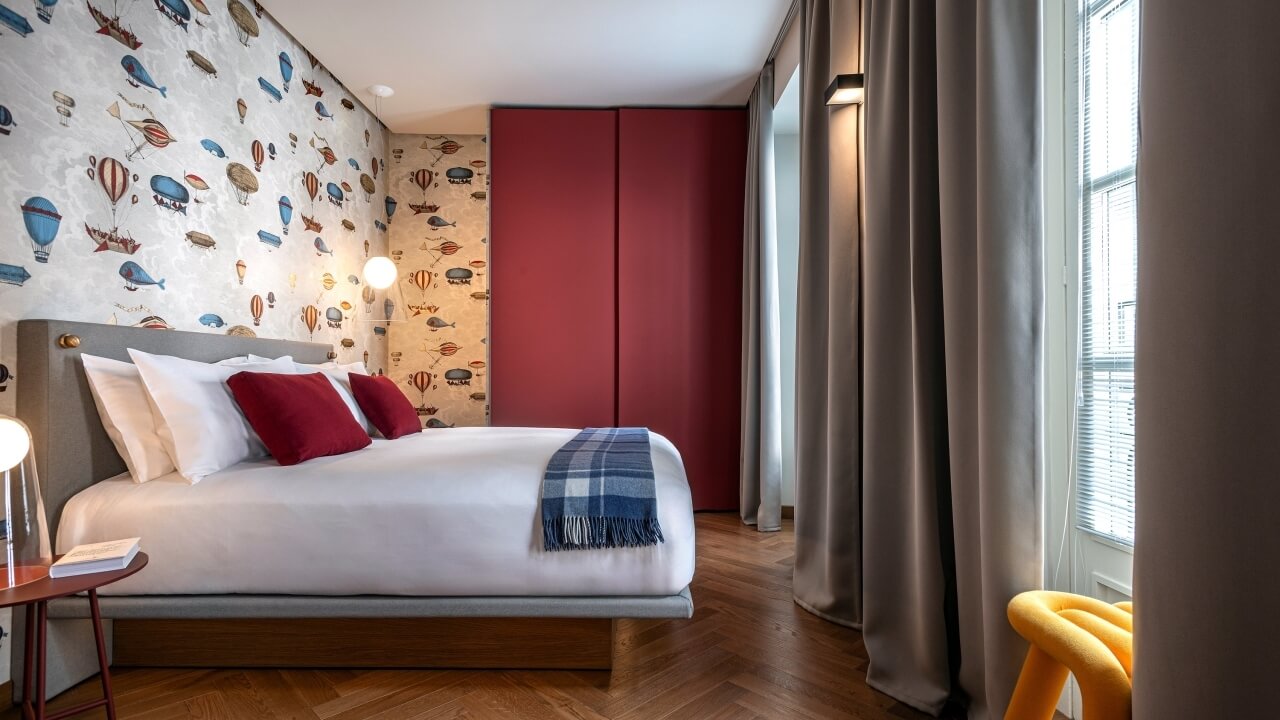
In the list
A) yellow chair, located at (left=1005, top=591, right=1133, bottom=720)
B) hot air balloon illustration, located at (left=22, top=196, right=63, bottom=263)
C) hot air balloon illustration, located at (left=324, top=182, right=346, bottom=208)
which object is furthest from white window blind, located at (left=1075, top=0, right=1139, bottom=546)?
hot air balloon illustration, located at (left=324, top=182, right=346, bottom=208)

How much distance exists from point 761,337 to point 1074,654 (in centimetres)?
275

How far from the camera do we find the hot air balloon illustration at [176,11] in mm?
2373

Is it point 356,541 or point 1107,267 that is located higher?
point 1107,267

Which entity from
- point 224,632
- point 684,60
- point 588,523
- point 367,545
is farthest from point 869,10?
point 224,632

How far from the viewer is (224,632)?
188 cm

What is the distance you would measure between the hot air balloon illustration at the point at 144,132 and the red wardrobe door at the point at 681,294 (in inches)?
93.0

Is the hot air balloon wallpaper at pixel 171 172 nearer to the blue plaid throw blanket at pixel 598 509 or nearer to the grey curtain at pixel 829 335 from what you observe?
the blue plaid throw blanket at pixel 598 509

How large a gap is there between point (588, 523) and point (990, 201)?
4.26ft

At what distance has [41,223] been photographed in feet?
6.04

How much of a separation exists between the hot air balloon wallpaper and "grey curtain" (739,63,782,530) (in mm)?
2466

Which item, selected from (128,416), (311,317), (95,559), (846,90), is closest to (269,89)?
(311,317)

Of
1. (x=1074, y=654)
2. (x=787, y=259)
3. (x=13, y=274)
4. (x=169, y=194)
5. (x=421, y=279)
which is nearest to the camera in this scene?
(x=1074, y=654)

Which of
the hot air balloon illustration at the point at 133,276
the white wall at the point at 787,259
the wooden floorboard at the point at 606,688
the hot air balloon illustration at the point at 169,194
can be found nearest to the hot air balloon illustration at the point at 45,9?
the hot air balloon illustration at the point at 169,194

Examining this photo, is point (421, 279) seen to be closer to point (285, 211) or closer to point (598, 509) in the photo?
point (285, 211)
